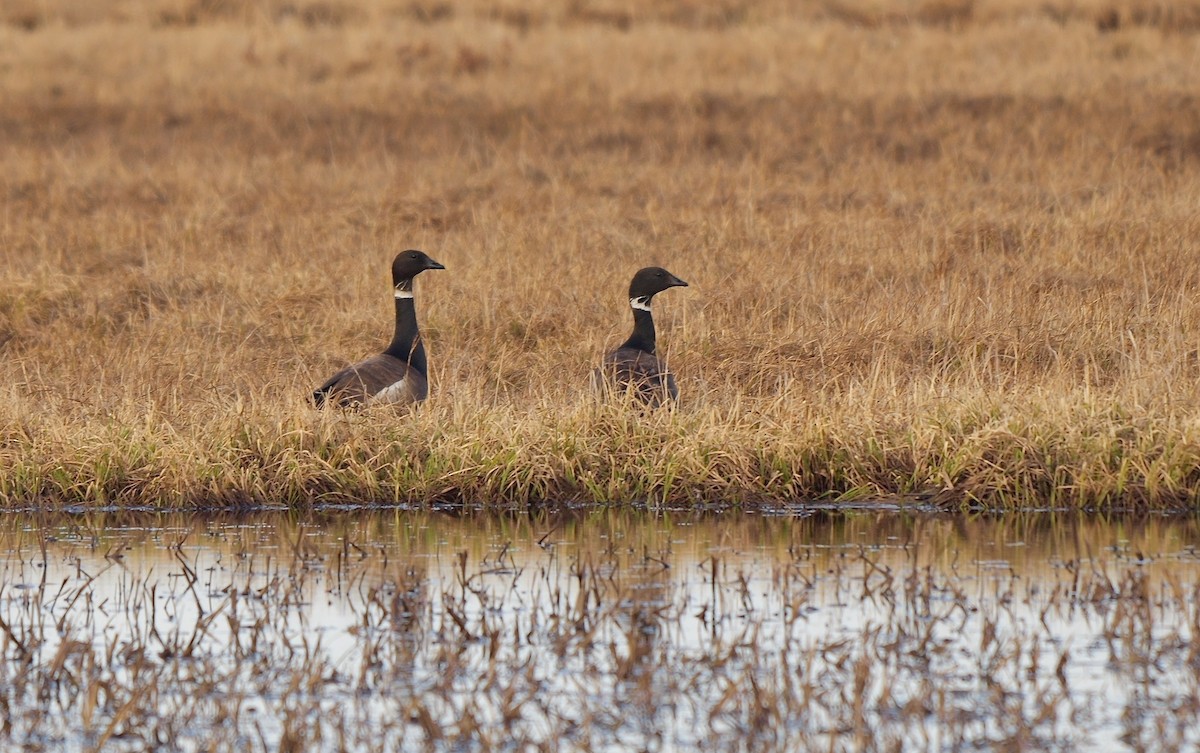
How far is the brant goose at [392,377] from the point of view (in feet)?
31.3

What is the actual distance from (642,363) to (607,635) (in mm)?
3901

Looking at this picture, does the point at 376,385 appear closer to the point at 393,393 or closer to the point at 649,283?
the point at 393,393

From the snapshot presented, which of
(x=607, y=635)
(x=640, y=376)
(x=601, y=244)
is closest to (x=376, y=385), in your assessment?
(x=640, y=376)

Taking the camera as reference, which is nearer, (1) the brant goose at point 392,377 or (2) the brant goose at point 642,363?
(2) the brant goose at point 642,363

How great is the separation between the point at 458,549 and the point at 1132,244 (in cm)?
821

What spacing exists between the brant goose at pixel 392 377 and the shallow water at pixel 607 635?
1463mm

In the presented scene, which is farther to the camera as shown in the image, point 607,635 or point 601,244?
point 601,244

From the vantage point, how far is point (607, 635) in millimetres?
6133

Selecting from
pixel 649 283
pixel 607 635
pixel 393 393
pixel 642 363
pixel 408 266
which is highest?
pixel 408 266

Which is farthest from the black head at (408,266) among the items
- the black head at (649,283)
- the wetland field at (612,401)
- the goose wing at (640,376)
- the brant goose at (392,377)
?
the goose wing at (640,376)

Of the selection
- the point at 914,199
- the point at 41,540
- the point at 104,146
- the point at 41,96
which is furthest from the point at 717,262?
the point at 41,96

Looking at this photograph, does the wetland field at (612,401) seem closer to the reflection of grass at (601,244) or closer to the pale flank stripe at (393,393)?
the reflection of grass at (601,244)

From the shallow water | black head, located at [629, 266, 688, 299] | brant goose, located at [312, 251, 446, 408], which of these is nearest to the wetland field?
the shallow water

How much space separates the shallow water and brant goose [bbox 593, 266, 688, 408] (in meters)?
1.28
